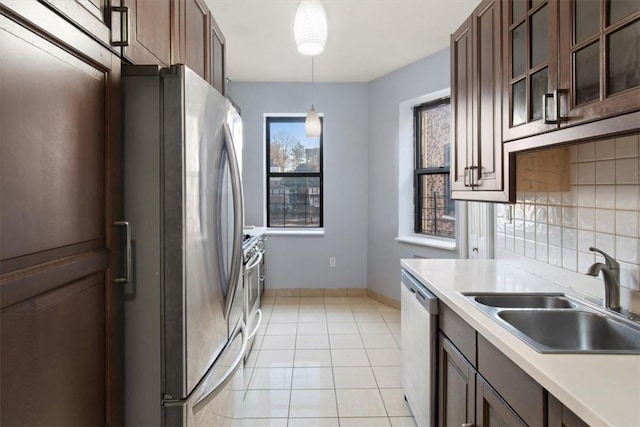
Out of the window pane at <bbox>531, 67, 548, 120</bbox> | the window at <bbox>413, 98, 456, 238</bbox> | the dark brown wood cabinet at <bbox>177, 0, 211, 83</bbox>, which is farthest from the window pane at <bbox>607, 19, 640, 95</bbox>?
the window at <bbox>413, 98, 456, 238</bbox>

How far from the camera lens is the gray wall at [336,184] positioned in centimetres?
444

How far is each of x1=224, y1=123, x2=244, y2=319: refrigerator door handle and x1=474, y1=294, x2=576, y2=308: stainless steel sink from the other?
40.4 inches

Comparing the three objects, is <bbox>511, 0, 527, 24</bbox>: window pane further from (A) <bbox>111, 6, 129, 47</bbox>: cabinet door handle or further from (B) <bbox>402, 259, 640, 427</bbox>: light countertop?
(A) <bbox>111, 6, 129, 47</bbox>: cabinet door handle

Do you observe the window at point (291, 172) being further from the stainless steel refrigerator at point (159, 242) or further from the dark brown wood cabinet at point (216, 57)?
the stainless steel refrigerator at point (159, 242)

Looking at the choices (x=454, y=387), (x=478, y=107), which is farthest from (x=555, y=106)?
(x=454, y=387)

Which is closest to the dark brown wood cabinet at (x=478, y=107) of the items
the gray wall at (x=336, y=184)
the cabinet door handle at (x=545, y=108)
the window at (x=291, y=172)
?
the cabinet door handle at (x=545, y=108)

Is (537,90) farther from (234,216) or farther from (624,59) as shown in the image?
(234,216)

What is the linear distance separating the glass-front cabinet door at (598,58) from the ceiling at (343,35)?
1.81 meters

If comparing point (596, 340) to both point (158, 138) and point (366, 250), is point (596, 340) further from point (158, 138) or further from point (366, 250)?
point (366, 250)

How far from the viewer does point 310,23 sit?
200 centimetres

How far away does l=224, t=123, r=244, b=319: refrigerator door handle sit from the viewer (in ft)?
5.12

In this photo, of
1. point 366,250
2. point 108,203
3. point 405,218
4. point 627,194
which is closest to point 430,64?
point 405,218

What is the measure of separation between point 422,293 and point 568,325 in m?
0.61

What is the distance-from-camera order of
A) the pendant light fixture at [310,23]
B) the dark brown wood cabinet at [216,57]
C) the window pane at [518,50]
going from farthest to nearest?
the dark brown wood cabinet at [216,57] < the pendant light fixture at [310,23] < the window pane at [518,50]
